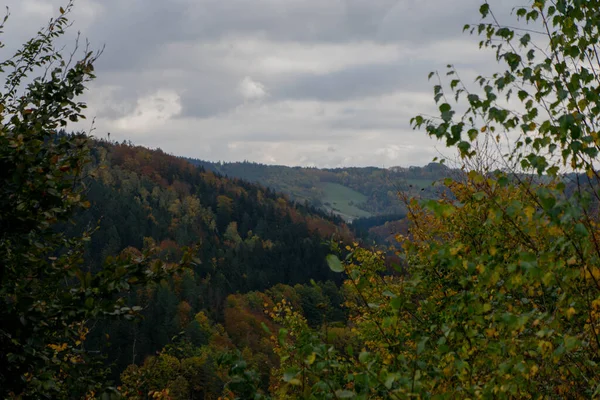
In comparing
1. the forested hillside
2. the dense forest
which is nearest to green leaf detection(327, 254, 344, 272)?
the dense forest

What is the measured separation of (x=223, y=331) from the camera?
112438 millimetres

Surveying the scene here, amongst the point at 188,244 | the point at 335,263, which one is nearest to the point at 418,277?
the point at 335,263

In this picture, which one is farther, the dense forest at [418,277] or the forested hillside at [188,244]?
the forested hillside at [188,244]

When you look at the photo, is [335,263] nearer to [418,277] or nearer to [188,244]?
[418,277]

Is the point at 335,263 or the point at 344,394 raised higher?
the point at 335,263

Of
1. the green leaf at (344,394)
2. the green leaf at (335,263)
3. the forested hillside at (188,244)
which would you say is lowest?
the forested hillside at (188,244)

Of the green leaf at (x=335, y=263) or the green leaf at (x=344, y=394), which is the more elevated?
the green leaf at (x=335, y=263)

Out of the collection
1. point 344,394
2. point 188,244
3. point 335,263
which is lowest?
point 188,244

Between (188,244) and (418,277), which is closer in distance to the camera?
(418,277)

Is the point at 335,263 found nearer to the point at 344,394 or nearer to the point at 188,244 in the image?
the point at 344,394

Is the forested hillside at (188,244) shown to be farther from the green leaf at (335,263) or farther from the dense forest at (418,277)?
the green leaf at (335,263)

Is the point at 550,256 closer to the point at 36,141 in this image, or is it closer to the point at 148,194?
the point at 36,141

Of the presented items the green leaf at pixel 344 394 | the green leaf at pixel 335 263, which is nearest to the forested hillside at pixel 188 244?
the green leaf at pixel 344 394

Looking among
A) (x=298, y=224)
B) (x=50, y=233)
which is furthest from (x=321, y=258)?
(x=50, y=233)
